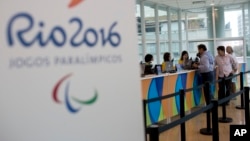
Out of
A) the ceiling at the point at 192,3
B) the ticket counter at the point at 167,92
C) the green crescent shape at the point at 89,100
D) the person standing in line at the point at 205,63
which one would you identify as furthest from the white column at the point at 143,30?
the green crescent shape at the point at 89,100

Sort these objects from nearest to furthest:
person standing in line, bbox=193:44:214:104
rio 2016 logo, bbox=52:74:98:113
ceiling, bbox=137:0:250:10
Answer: rio 2016 logo, bbox=52:74:98:113
person standing in line, bbox=193:44:214:104
ceiling, bbox=137:0:250:10

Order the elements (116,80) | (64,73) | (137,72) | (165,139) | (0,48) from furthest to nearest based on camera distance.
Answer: (165,139) → (137,72) → (116,80) → (64,73) → (0,48)

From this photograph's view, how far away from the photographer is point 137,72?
161cm

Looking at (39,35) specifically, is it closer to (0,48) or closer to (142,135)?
(0,48)

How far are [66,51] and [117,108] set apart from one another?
1.27 feet

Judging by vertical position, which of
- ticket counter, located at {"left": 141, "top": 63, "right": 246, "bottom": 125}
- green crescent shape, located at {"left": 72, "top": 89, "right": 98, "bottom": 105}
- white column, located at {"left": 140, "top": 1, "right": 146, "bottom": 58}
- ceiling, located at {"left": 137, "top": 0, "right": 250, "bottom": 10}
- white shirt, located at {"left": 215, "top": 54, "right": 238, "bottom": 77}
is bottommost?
ticket counter, located at {"left": 141, "top": 63, "right": 246, "bottom": 125}

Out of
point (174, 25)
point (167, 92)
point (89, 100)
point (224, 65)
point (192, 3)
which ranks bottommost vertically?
point (167, 92)

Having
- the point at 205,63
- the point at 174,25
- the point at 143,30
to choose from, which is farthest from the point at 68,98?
the point at 174,25

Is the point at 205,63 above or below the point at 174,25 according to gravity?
below

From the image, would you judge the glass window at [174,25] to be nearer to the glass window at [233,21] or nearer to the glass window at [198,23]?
the glass window at [198,23]

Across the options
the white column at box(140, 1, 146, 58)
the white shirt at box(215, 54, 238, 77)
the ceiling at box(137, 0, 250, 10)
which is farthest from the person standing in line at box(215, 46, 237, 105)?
the ceiling at box(137, 0, 250, 10)

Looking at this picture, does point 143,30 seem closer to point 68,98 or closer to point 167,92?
point 167,92

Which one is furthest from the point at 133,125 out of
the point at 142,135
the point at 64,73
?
the point at 64,73

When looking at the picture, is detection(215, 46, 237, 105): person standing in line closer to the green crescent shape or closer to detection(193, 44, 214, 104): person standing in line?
detection(193, 44, 214, 104): person standing in line
